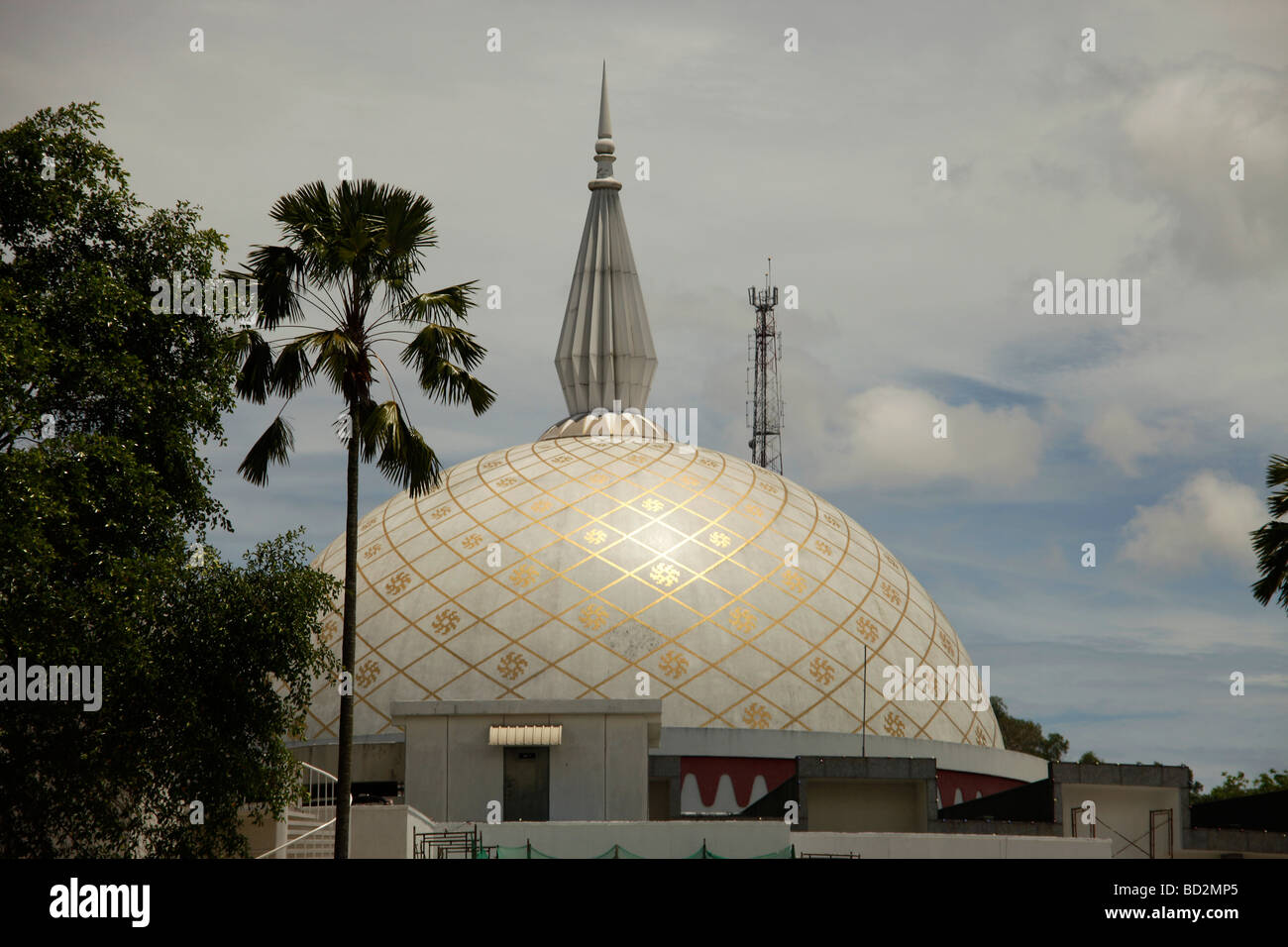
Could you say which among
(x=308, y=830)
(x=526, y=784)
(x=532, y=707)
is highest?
(x=532, y=707)

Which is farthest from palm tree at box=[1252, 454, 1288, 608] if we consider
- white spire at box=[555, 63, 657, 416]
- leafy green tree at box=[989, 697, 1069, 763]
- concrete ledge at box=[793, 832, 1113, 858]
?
leafy green tree at box=[989, 697, 1069, 763]

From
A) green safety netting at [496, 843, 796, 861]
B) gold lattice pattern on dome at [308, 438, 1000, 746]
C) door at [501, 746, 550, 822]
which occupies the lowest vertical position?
green safety netting at [496, 843, 796, 861]

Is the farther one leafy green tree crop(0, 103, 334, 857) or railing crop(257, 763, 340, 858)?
railing crop(257, 763, 340, 858)

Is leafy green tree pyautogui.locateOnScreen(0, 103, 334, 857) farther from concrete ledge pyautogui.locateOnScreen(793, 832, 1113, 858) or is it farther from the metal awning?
concrete ledge pyautogui.locateOnScreen(793, 832, 1113, 858)

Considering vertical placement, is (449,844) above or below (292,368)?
below

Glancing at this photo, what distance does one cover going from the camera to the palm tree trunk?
731 inches

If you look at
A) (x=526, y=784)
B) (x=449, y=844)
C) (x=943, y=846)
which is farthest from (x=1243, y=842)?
(x=449, y=844)

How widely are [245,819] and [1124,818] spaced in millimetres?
16232

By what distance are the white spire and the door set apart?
16012 mm

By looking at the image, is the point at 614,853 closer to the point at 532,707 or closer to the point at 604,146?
the point at 532,707

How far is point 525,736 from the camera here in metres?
28.2

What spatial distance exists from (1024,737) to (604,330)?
34.2 m
